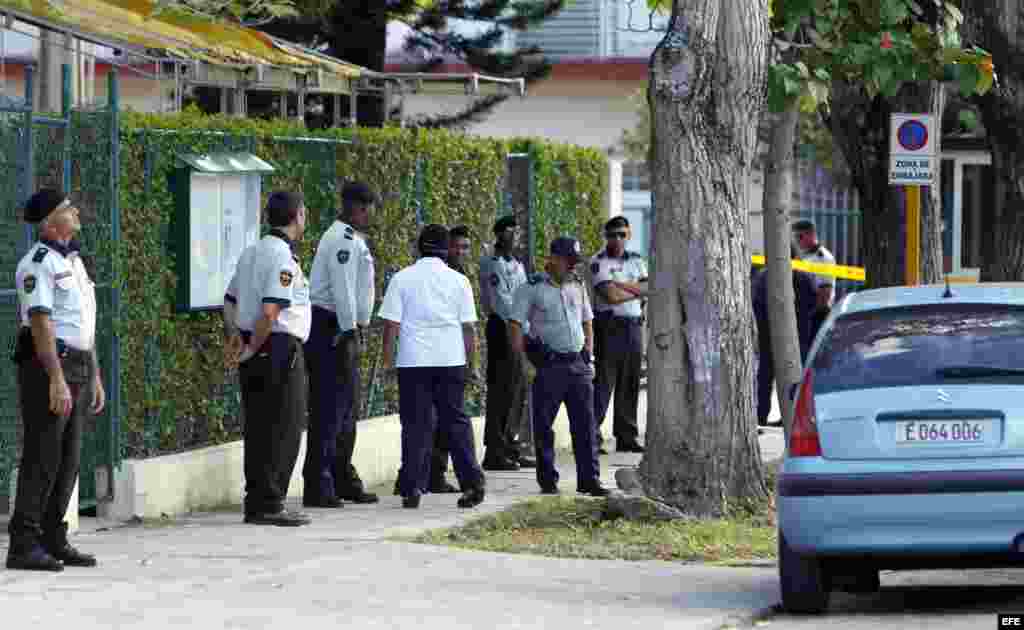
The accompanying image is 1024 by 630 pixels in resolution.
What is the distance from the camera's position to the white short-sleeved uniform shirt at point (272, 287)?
12.6 m

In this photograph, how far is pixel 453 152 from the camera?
1705cm

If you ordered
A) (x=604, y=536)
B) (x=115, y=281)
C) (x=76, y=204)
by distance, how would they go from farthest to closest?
(x=115, y=281) → (x=76, y=204) → (x=604, y=536)

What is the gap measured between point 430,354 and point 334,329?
0.67 m

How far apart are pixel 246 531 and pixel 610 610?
337cm

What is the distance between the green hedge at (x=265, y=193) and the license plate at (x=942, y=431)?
5.19 meters

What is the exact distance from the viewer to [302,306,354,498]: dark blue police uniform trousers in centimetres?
1380

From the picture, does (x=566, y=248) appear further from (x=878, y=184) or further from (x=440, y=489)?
(x=878, y=184)

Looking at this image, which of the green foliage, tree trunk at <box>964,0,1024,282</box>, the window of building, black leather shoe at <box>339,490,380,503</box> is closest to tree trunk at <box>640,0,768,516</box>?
the green foliage

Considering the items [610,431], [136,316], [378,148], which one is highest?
[378,148]

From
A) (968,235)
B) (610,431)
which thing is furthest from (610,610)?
(968,235)

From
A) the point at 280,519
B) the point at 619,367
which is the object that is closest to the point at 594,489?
the point at 280,519

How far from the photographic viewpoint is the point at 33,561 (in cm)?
1084

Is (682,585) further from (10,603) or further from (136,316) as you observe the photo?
(136,316)

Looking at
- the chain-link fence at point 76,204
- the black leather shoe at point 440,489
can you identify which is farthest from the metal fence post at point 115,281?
the black leather shoe at point 440,489
